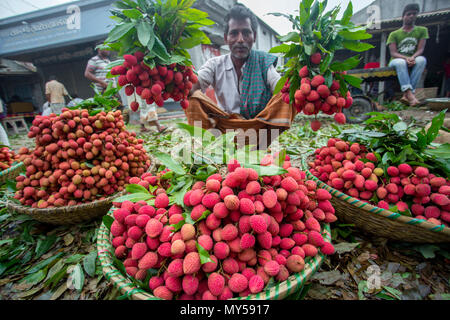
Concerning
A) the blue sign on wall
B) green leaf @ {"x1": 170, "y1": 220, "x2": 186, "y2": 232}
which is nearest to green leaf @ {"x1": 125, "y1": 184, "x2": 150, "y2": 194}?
green leaf @ {"x1": 170, "y1": 220, "x2": 186, "y2": 232}

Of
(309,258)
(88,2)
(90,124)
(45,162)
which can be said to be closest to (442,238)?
(309,258)

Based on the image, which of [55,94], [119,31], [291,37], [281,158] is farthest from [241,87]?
[55,94]

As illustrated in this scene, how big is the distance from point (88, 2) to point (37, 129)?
658 cm

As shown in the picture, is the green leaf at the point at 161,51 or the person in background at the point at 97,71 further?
the person in background at the point at 97,71

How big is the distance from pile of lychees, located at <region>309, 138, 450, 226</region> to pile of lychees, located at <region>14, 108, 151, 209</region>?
127cm

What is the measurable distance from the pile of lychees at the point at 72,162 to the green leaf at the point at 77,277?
1.19 ft

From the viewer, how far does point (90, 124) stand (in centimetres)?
132

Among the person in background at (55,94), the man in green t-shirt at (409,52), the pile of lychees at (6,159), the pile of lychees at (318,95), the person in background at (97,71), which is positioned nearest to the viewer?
the pile of lychees at (318,95)

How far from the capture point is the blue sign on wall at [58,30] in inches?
228

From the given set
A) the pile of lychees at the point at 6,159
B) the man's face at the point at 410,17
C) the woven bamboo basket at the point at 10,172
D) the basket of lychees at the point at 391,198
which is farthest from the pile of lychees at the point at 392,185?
the man's face at the point at 410,17

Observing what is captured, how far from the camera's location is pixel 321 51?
104cm

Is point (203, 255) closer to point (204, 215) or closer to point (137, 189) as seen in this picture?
point (204, 215)

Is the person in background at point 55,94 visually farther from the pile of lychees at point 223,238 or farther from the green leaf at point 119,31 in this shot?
the pile of lychees at point 223,238

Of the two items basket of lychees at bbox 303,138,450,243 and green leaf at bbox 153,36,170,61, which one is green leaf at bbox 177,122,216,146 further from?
basket of lychees at bbox 303,138,450,243
